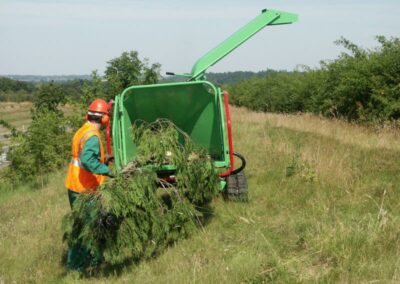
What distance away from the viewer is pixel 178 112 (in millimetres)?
6895

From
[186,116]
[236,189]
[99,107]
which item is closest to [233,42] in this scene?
[186,116]

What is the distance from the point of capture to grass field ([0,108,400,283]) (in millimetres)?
4051

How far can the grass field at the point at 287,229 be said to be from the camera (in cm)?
405

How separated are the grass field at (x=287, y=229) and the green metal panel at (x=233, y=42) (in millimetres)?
1965

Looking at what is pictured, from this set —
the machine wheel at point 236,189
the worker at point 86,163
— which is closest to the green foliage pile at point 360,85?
the machine wheel at point 236,189

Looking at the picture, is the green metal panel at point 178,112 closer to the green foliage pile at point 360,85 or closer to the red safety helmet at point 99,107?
the red safety helmet at point 99,107

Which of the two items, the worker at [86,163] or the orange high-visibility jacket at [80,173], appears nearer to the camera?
the worker at [86,163]

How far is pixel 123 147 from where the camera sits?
618 centimetres

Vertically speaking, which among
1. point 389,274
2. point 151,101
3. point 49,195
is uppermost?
point 151,101

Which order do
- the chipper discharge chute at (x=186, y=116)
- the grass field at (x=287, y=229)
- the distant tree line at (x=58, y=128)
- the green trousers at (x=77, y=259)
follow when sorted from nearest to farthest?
the grass field at (x=287, y=229) < the green trousers at (x=77, y=259) < the chipper discharge chute at (x=186, y=116) < the distant tree line at (x=58, y=128)

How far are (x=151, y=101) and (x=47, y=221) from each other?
2750 mm

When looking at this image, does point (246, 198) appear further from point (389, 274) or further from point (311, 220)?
point (389, 274)

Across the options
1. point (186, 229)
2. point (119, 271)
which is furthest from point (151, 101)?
point (119, 271)

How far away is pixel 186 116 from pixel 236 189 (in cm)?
129
